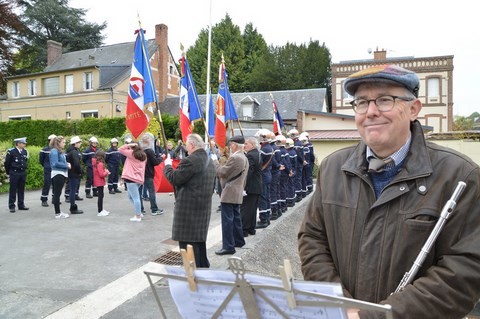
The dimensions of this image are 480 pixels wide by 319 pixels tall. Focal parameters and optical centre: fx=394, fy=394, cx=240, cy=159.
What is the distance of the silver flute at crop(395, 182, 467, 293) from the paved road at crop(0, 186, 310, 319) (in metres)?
3.60

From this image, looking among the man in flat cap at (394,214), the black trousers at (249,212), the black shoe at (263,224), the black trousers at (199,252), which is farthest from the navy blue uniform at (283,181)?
the man in flat cap at (394,214)

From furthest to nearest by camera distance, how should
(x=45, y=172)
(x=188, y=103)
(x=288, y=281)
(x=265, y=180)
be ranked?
(x=45, y=172), (x=265, y=180), (x=188, y=103), (x=288, y=281)

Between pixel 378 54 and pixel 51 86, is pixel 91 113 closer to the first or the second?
pixel 51 86

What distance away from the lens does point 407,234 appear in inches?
72.8

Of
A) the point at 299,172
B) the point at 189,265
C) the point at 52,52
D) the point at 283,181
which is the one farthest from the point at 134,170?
the point at 52,52

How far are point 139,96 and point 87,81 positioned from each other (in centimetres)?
3419

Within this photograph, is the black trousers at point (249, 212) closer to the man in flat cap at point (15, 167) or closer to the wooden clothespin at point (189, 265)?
the man in flat cap at point (15, 167)

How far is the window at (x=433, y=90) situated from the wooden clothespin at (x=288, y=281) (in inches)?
1508

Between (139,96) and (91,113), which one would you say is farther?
(91,113)

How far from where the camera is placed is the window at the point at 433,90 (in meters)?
35.2

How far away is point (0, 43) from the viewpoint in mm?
28594

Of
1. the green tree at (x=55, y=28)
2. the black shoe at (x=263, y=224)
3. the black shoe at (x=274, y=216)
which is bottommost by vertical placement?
the black shoe at (x=274, y=216)

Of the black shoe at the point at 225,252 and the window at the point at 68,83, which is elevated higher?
the window at the point at 68,83

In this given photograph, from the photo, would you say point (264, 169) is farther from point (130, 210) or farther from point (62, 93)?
point (62, 93)
